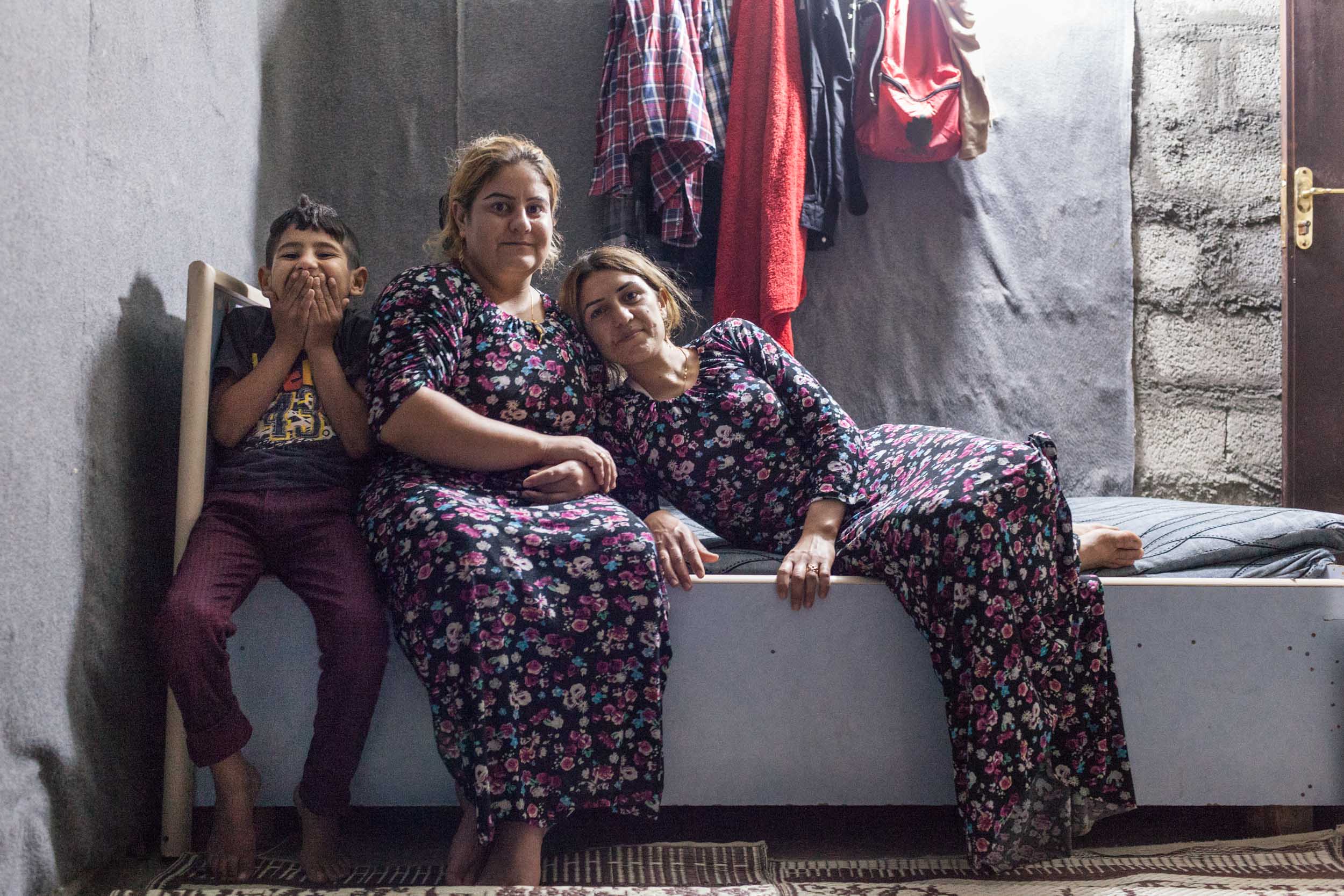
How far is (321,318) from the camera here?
4.80 feet

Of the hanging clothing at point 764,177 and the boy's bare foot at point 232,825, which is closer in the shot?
the boy's bare foot at point 232,825

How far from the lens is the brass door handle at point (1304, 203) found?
7.54ft

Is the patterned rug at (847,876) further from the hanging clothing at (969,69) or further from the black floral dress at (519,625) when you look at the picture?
the hanging clothing at (969,69)

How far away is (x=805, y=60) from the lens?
87.5 inches

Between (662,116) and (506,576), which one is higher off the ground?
(662,116)

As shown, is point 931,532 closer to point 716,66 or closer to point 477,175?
point 477,175

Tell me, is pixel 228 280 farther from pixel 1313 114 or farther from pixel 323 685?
pixel 1313 114

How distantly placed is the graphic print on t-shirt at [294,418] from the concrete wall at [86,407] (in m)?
0.16

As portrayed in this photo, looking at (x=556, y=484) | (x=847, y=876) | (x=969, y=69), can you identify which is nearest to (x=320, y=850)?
(x=556, y=484)

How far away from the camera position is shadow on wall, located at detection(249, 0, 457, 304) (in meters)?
2.33

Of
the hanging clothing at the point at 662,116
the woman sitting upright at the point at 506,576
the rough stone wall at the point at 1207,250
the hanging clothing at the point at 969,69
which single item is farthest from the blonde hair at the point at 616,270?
the rough stone wall at the point at 1207,250

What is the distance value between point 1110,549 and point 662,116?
1.26 meters

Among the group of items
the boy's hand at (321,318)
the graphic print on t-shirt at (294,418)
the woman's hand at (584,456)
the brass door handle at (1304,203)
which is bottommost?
the woman's hand at (584,456)

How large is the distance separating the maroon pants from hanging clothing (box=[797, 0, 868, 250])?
1.29 metres
